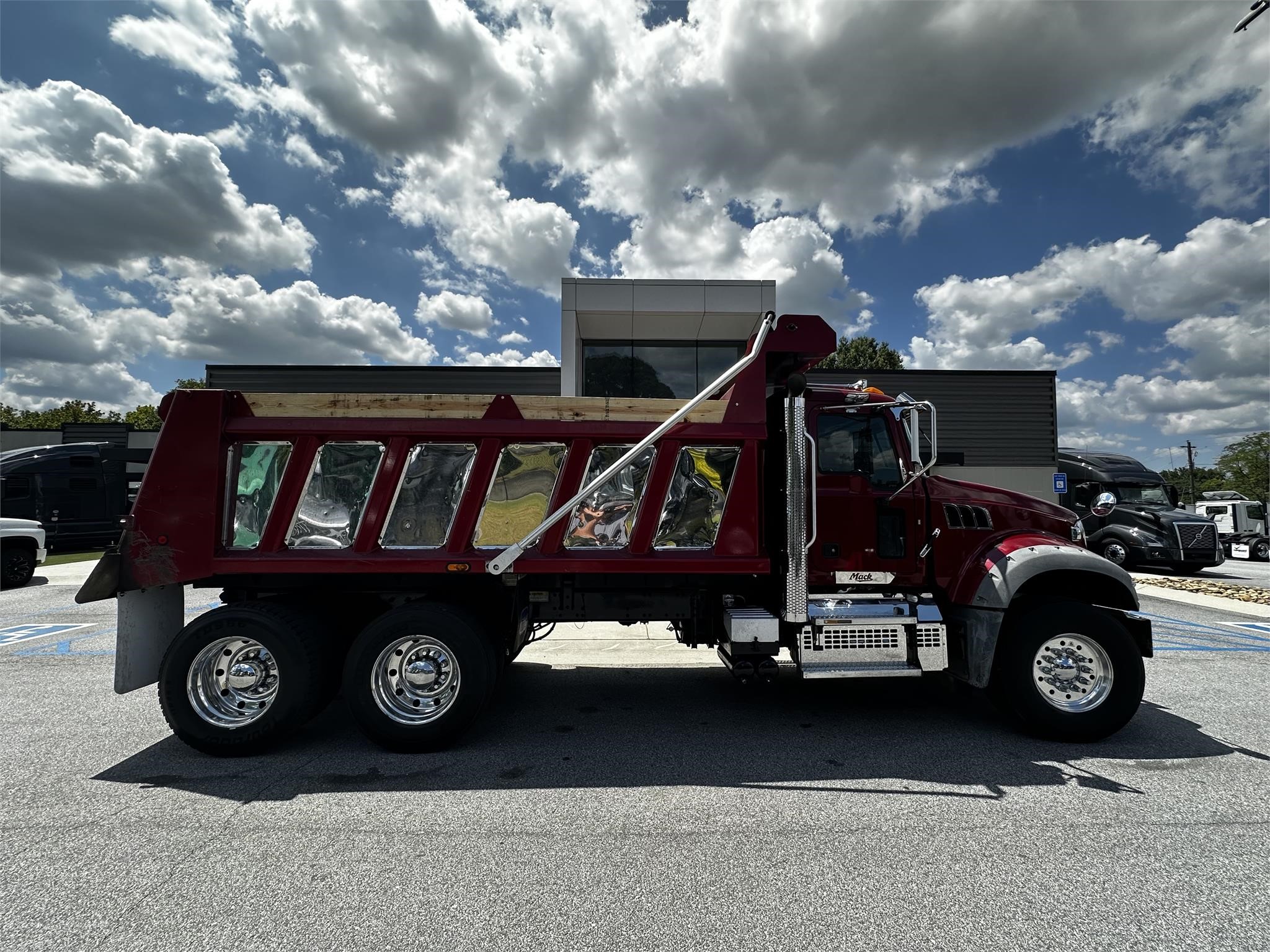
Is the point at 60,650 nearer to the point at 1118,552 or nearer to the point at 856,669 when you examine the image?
the point at 856,669

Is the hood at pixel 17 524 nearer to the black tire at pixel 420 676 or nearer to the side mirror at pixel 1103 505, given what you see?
the black tire at pixel 420 676

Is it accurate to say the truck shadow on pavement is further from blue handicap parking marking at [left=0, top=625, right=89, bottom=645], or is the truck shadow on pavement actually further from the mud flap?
blue handicap parking marking at [left=0, top=625, right=89, bottom=645]

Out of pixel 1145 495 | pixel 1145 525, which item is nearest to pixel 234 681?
pixel 1145 525

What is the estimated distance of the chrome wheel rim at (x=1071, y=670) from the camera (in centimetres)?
468

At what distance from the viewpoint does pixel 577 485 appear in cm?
460

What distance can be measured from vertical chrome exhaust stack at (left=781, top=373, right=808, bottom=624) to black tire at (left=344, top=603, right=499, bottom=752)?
87.6 inches

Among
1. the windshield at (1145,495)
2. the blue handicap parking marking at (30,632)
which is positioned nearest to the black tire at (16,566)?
the blue handicap parking marking at (30,632)

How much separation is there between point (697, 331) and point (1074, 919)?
14.8m

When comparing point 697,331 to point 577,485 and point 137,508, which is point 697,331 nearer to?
point 577,485

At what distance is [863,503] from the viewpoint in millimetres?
5047

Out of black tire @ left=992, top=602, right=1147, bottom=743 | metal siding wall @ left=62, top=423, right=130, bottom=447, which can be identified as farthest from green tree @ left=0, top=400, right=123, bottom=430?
black tire @ left=992, top=602, right=1147, bottom=743

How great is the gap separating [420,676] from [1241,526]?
2964cm

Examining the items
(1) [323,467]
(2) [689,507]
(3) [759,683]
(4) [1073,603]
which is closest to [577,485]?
(2) [689,507]

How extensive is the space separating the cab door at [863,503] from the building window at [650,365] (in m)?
12.1
